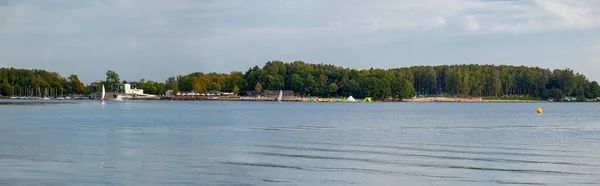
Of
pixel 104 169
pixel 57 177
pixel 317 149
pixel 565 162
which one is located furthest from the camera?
pixel 317 149

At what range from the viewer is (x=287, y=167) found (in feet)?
74.4

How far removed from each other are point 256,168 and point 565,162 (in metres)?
10.7

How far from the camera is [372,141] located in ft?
114

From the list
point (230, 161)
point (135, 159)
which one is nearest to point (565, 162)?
point (230, 161)

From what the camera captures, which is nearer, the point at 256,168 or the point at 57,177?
the point at 57,177

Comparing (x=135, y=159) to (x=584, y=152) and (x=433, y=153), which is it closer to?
(x=433, y=153)

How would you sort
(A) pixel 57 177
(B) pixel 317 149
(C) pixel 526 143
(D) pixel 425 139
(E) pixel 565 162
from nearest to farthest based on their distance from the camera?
(A) pixel 57 177 < (E) pixel 565 162 < (B) pixel 317 149 < (C) pixel 526 143 < (D) pixel 425 139

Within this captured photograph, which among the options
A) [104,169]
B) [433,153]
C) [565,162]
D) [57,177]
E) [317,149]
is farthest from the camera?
[317,149]

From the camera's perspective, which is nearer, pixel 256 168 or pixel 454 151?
pixel 256 168

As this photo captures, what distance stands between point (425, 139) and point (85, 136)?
58.2 ft

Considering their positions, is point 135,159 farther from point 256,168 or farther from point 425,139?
point 425,139

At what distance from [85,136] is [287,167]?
18365 millimetres

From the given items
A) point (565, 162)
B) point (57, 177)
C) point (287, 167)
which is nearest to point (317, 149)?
point (287, 167)

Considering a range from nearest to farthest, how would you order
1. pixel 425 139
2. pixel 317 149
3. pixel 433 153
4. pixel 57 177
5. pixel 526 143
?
1. pixel 57 177
2. pixel 433 153
3. pixel 317 149
4. pixel 526 143
5. pixel 425 139
